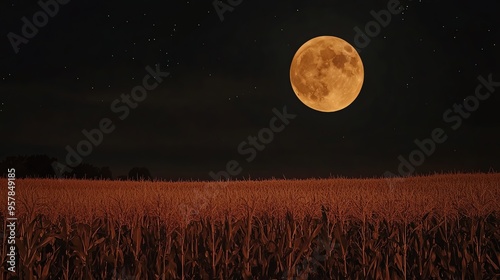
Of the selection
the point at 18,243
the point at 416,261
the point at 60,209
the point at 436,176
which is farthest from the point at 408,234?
the point at 436,176

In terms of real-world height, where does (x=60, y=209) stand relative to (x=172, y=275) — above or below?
above

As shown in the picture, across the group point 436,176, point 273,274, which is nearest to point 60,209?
point 273,274

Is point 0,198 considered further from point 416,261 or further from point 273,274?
point 416,261

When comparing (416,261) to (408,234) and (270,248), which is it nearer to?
(408,234)

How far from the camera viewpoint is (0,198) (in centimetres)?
1538

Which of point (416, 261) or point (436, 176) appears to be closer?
point (416, 261)

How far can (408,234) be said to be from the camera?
24.9ft

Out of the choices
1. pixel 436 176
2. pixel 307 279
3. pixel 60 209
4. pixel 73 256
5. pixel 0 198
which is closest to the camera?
pixel 307 279


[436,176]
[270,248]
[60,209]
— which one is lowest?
[270,248]

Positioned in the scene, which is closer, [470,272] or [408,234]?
[470,272]

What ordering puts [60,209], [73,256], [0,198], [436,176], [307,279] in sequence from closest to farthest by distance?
1. [307,279]
2. [73,256]
3. [60,209]
4. [0,198]
5. [436,176]

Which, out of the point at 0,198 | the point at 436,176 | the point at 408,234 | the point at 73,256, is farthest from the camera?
the point at 436,176

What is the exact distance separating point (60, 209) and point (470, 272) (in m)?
9.57

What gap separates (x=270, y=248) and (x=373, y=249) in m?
1.23
